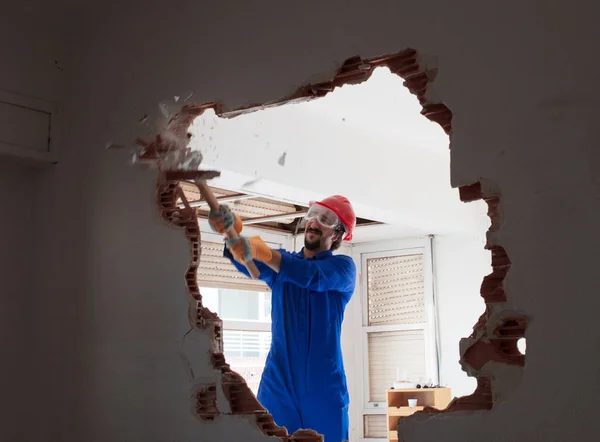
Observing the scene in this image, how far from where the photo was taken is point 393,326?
6520mm

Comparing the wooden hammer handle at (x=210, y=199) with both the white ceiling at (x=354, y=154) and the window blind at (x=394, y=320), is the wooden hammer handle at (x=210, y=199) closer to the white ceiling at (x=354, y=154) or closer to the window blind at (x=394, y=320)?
the white ceiling at (x=354, y=154)

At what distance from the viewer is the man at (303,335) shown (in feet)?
9.91

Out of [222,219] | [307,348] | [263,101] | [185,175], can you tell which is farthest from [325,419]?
[263,101]

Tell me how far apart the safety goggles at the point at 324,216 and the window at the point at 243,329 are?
225 centimetres

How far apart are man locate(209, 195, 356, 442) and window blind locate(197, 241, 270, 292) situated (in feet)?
7.55

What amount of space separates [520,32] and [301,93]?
755 millimetres

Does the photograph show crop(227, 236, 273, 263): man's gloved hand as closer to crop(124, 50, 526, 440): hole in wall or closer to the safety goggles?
crop(124, 50, 526, 440): hole in wall

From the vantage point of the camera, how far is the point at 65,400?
308 centimetres

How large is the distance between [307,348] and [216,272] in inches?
100

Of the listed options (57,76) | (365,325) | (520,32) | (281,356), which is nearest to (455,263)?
(365,325)

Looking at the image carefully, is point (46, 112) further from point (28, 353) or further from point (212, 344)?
point (212, 344)

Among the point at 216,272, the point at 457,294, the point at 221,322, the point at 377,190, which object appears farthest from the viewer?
the point at 457,294

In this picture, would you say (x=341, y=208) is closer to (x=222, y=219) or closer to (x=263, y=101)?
(x=222, y=219)

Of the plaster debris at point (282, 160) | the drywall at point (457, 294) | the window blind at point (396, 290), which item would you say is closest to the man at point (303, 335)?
the plaster debris at point (282, 160)
